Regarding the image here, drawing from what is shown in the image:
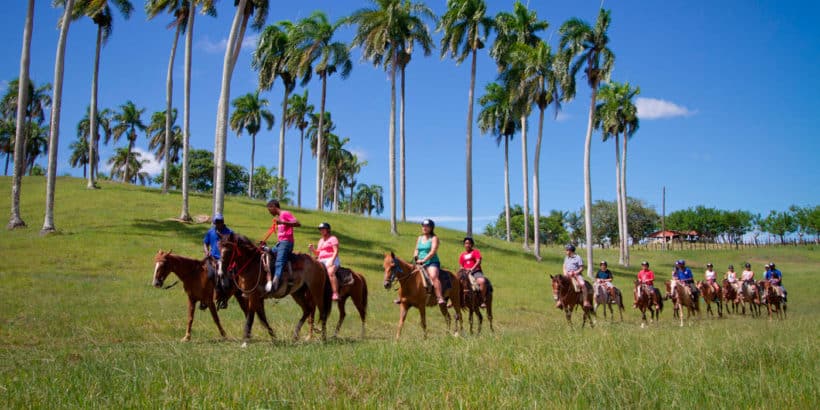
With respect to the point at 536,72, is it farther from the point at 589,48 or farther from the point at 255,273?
the point at 255,273

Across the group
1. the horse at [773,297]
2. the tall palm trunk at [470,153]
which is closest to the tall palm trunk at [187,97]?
the tall palm trunk at [470,153]

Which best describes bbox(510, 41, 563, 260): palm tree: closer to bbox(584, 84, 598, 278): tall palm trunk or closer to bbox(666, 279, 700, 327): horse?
bbox(584, 84, 598, 278): tall palm trunk

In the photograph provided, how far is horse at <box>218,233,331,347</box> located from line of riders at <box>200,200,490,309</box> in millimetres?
182

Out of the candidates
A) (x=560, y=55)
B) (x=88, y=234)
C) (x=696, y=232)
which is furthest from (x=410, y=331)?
(x=696, y=232)

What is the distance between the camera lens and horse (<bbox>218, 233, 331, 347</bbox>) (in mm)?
11055

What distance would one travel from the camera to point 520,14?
143ft

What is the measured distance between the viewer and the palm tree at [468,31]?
4022cm

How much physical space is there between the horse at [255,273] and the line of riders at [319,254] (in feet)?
0.60

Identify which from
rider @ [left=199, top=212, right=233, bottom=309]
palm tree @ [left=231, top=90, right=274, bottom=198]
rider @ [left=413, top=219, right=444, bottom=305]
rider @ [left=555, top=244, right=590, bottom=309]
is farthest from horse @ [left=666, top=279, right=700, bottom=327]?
palm tree @ [left=231, top=90, right=274, bottom=198]

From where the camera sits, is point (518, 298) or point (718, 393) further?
point (518, 298)

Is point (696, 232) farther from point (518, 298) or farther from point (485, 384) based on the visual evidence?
point (485, 384)

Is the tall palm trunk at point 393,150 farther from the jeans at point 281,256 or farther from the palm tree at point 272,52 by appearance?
the jeans at point 281,256

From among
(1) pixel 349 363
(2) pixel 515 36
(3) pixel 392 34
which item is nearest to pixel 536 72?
(2) pixel 515 36

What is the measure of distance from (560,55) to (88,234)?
101ft
